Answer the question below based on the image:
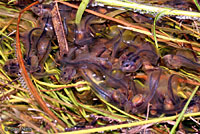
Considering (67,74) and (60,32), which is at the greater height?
(60,32)

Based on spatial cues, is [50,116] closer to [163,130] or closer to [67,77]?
[67,77]

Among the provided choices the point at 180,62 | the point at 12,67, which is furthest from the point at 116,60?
the point at 12,67

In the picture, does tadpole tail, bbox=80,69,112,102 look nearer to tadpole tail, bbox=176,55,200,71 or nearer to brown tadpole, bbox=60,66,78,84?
brown tadpole, bbox=60,66,78,84

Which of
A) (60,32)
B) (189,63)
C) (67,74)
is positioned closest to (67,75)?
(67,74)

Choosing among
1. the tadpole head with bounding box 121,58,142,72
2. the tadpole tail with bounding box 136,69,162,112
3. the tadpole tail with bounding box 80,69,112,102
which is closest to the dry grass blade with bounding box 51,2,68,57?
the tadpole tail with bounding box 80,69,112,102

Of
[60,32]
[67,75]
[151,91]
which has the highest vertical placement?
[60,32]

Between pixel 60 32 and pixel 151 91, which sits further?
pixel 60 32

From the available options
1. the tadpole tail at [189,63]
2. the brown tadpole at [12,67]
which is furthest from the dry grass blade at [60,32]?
the tadpole tail at [189,63]

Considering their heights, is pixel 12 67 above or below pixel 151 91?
above

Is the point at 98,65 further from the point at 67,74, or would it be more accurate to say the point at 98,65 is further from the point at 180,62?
the point at 180,62

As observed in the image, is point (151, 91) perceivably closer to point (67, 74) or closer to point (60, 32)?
point (67, 74)
